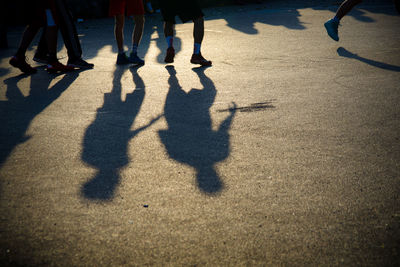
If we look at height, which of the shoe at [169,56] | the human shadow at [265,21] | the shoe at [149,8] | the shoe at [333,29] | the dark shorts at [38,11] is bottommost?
the shoe at [149,8]

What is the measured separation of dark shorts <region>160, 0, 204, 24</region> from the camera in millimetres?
4383

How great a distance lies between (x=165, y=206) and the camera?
1720 millimetres

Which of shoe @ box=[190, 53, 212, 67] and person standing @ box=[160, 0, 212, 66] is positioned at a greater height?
person standing @ box=[160, 0, 212, 66]

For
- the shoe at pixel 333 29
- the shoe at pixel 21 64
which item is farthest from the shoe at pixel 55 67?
the shoe at pixel 333 29

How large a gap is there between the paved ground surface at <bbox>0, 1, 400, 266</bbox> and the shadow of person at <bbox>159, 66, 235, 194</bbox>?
0.05 feet

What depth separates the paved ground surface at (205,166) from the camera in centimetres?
147

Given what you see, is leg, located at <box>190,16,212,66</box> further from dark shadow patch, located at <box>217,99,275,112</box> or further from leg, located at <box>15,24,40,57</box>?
leg, located at <box>15,24,40,57</box>

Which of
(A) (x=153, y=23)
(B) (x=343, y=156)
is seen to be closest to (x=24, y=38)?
(B) (x=343, y=156)

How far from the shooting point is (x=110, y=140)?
248cm

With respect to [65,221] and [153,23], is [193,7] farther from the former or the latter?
[153,23]

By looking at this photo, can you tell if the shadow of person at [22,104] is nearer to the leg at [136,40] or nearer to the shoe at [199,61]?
the leg at [136,40]

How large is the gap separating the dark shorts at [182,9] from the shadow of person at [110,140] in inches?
59.9

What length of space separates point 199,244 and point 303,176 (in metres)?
0.84

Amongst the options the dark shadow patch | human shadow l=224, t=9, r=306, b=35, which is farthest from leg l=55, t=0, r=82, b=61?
human shadow l=224, t=9, r=306, b=35
